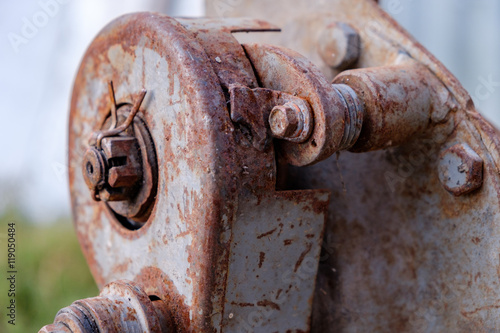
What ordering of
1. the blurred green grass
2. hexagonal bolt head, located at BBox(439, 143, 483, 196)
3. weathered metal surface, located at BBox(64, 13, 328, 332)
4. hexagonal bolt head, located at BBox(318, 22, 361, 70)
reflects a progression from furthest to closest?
the blurred green grass
hexagonal bolt head, located at BBox(318, 22, 361, 70)
hexagonal bolt head, located at BBox(439, 143, 483, 196)
weathered metal surface, located at BBox(64, 13, 328, 332)

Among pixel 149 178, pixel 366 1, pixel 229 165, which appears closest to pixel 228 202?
pixel 229 165

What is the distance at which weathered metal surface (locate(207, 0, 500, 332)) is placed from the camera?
37.9 inches

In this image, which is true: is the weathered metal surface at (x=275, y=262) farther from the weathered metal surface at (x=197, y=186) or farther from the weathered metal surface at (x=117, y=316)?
the weathered metal surface at (x=117, y=316)

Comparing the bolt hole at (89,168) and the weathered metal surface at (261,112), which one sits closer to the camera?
the weathered metal surface at (261,112)

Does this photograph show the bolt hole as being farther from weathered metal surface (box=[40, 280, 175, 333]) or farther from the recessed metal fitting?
weathered metal surface (box=[40, 280, 175, 333])

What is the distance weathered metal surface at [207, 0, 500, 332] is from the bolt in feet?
0.41

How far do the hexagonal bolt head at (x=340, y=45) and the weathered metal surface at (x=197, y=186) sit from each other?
280 millimetres

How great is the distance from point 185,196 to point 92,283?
1.83 meters

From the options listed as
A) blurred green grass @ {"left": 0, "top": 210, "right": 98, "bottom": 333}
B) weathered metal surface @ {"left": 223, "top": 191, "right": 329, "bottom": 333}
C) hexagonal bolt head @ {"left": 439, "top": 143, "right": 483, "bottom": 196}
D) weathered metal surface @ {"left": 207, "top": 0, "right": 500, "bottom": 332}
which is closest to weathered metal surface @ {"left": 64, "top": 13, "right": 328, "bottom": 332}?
weathered metal surface @ {"left": 223, "top": 191, "right": 329, "bottom": 333}

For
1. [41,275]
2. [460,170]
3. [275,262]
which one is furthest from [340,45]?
[41,275]

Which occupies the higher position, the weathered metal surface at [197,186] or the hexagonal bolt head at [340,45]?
the hexagonal bolt head at [340,45]

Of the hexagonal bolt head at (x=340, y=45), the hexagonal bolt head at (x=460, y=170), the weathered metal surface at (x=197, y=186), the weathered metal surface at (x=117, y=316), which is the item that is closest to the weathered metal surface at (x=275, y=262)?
the weathered metal surface at (x=197, y=186)

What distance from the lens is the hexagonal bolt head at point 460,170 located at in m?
0.93

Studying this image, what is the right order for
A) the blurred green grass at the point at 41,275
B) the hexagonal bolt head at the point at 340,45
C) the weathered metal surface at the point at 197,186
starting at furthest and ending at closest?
the blurred green grass at the point at 41,275 < the hexagonal bolt head at the point at 340,45 < the weathered metal surface at the point at 197,186
